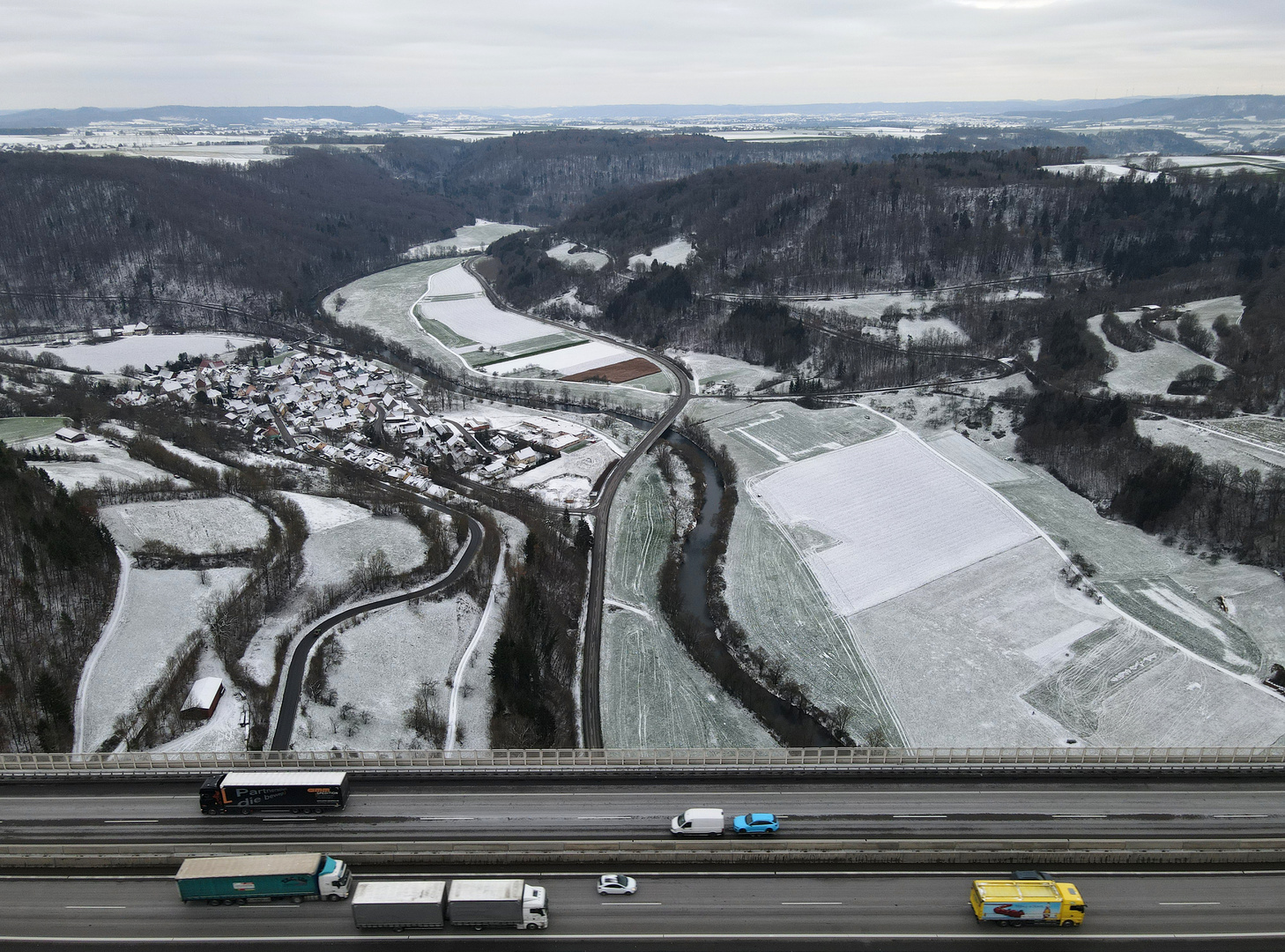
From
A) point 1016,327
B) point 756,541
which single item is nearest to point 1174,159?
point 1016,327

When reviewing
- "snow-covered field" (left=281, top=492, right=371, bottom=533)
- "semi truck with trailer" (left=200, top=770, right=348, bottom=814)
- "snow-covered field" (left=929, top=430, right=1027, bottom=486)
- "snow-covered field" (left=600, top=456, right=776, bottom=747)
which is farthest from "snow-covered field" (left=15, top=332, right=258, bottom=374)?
"snow-covered field" (left=929, top=430, right=1027, bottom=486)

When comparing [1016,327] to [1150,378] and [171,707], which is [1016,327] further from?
[171,707]

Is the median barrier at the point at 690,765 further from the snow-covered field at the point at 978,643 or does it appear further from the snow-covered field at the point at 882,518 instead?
the snow-covered field at the point at 882,518

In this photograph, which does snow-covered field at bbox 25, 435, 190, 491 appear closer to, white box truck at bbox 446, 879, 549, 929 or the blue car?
white box truck at bbox 446, 879, 549, 929

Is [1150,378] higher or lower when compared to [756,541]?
higher

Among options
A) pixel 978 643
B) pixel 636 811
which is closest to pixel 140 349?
pixel 636 811
